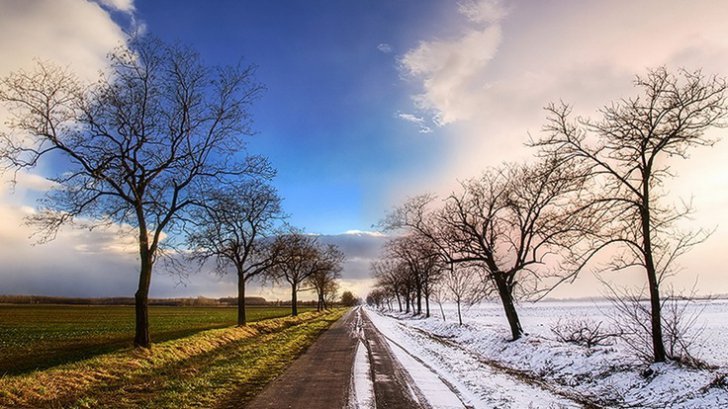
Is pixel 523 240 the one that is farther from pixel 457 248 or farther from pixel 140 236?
pixel 140 236

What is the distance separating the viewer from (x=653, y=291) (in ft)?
39.4

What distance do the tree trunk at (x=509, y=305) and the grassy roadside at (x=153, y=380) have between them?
10.7 m

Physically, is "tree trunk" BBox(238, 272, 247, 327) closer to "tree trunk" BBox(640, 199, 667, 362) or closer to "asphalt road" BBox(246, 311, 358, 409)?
"asphalt road" BBox(246, 311, 358, 409)

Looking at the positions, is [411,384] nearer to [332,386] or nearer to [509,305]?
[332,386]

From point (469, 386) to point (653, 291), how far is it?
602cm

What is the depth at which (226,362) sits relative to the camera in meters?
15.7

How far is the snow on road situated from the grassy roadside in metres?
4.57

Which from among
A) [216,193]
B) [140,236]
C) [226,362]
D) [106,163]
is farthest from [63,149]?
[226,362]

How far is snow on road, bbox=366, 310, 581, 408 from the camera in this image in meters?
9.71

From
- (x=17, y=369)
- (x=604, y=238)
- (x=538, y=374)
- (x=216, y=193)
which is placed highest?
(x=216, y=193)

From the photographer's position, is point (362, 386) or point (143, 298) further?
point (143, 298)

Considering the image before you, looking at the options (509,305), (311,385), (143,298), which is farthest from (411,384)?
(143,298)

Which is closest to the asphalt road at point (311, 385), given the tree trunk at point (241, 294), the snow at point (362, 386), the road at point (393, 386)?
the road at point (393, 386)

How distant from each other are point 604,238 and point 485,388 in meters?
5.94
